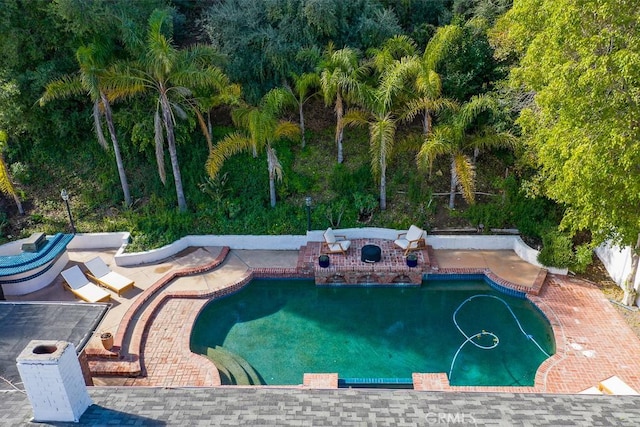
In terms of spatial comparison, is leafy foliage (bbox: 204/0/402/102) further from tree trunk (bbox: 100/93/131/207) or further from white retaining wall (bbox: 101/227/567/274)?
white retaining wall (bbox: 101/227/567/274)

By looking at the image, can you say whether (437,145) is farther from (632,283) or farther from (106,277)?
(106,277)

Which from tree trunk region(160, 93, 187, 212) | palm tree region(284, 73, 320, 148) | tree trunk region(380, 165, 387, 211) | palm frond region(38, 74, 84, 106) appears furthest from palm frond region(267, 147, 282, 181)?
palm frond region(38, 74, 84, 106)

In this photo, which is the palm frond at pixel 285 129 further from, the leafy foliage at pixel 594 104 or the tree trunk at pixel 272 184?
the leafy foliage at pixel 594 104

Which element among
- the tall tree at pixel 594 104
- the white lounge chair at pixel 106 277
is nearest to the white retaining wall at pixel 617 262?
the tall tree at pixel 594 104

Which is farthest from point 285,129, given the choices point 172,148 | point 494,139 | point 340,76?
point 494,139

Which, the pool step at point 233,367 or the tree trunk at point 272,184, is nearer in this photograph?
the pool step at point 233,367

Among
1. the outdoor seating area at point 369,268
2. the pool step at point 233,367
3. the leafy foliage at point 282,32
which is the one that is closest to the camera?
the pool step at point 233,367
